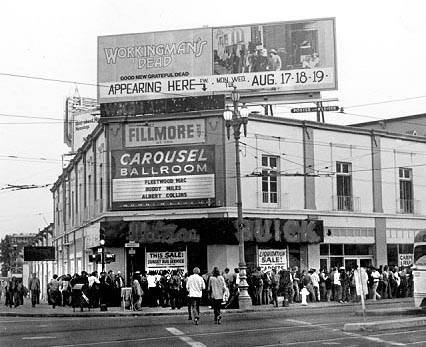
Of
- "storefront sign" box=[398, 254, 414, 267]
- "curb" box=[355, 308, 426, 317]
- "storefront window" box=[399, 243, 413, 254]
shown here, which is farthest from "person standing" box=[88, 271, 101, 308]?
"storefront window" box=[399, 243, 413, 254]

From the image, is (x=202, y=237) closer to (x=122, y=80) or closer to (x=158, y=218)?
(x=158, y=218)

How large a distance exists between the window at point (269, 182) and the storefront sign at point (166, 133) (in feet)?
11.9

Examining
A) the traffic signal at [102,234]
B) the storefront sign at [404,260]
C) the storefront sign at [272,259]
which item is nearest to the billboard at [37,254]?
the traffic signal at [102,234]

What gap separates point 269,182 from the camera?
39.0 metres

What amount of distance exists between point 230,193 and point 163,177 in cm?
350

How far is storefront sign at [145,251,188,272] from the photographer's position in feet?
124

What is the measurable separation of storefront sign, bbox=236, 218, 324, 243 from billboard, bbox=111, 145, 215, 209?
95.8 inches

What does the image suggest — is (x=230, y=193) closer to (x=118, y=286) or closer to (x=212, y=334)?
(x=118, y=286)

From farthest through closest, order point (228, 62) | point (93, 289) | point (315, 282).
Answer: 1. point (228, 62)
2. point (315, 282)
3. point (93, 289)

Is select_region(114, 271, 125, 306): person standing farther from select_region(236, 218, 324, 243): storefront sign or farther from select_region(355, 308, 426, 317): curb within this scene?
select_region(355, 308, 426, 317): curb

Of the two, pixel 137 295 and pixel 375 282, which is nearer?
pixel 137 295

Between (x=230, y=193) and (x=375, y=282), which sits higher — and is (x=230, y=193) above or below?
above

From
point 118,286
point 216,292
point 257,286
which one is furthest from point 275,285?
point 216,292

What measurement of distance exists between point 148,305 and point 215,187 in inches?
278
